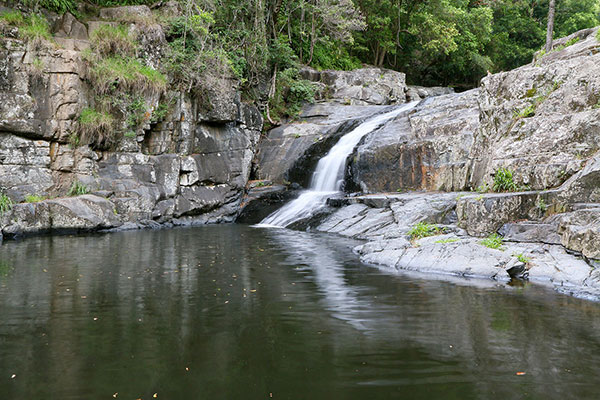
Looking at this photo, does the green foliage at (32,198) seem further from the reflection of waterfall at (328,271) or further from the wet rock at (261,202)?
the reflection of waterfall at (328,271)

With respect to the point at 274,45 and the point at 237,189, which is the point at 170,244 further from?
the point at 274,45

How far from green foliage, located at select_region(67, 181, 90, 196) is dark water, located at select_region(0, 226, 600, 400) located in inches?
267

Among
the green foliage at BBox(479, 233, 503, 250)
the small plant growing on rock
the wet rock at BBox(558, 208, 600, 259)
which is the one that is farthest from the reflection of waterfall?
the small plant growing on rock

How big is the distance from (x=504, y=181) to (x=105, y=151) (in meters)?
13.2

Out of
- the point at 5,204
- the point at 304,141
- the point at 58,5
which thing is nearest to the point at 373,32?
the point at 304,141

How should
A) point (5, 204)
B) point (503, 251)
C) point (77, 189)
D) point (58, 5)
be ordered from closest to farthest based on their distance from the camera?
1. point (503, 251)
2. point (5, 204)
3. point (77, 189)
4. point (58, 5)

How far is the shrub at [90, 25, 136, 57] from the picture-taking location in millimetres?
16906

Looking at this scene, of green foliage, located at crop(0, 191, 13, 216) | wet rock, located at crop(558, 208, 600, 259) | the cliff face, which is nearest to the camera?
wet rock, located at crop(558, 208, 600, 259)

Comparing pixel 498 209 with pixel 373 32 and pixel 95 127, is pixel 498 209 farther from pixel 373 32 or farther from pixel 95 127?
pixel 373 32

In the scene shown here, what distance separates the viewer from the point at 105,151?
16516mm

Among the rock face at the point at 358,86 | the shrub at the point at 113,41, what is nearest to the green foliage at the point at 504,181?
→ the shrub at the point at 113,41

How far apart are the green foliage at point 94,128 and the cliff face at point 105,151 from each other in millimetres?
211

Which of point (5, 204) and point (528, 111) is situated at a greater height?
point (528, 111)

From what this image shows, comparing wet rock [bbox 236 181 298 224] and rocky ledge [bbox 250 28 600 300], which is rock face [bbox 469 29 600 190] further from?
wet rock [bbox 236 181 298 224]
